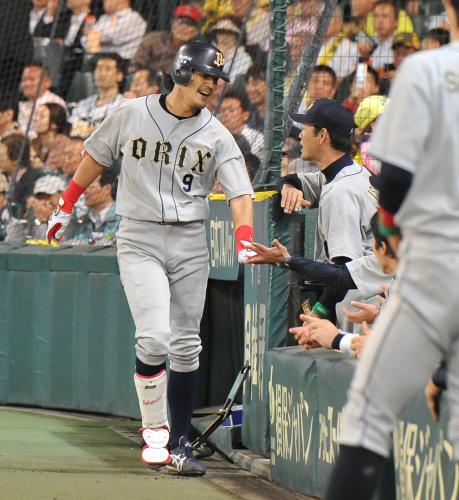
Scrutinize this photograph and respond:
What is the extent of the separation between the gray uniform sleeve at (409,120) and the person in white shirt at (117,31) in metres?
7.34

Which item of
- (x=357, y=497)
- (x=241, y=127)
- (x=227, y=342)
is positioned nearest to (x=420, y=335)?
(x=357, y=497)

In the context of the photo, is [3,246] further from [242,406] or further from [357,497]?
[357,497]

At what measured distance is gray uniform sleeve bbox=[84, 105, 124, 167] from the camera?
590cm

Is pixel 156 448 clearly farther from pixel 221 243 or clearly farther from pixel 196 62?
pixel 196 62

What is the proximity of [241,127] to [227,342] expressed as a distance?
158 centimetres

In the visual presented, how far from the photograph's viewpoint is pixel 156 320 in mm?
5637

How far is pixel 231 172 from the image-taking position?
19.2ft

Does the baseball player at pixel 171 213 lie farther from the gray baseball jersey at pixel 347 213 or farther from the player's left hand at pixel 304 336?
the player's left hand at pixel 304 336

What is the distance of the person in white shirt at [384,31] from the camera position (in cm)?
754

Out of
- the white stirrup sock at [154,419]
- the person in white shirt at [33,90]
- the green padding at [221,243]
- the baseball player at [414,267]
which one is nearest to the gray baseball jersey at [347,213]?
the white stirrup sock at [154,419]

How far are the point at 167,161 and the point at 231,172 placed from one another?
0.31m

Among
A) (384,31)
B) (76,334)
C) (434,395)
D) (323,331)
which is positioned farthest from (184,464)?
(384,31)

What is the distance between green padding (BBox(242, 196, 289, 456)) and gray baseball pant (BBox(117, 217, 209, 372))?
0.38 metres

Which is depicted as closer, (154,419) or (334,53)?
(154,419)
